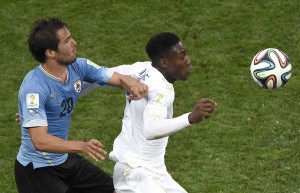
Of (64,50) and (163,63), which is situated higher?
(64,50)

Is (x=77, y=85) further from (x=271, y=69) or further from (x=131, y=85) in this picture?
(x=271, y=69)

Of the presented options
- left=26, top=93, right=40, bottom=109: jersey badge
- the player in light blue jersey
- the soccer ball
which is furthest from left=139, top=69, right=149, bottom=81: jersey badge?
the soccer ball

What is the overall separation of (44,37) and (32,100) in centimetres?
69

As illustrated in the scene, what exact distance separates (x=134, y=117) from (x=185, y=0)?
10723mm

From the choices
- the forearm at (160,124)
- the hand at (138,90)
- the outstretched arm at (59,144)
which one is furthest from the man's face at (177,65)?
the outstretched arm at (59,144)

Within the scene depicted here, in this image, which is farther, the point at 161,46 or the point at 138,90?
the point at 161,46

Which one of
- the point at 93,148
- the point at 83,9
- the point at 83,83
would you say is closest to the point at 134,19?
the point at 83,9

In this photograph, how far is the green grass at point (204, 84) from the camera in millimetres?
12008

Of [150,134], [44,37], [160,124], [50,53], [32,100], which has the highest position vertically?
[44,37]

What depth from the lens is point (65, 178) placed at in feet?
27.9

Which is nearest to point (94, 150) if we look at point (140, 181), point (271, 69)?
point (140, 181)

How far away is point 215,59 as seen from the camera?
16172 millimetres

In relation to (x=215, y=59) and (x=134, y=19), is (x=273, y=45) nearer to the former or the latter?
(x=215, y=59)

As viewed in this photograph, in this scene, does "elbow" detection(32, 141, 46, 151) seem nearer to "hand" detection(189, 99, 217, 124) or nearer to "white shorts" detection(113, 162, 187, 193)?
"white shorts" detection(113, 162, 187, 193)
